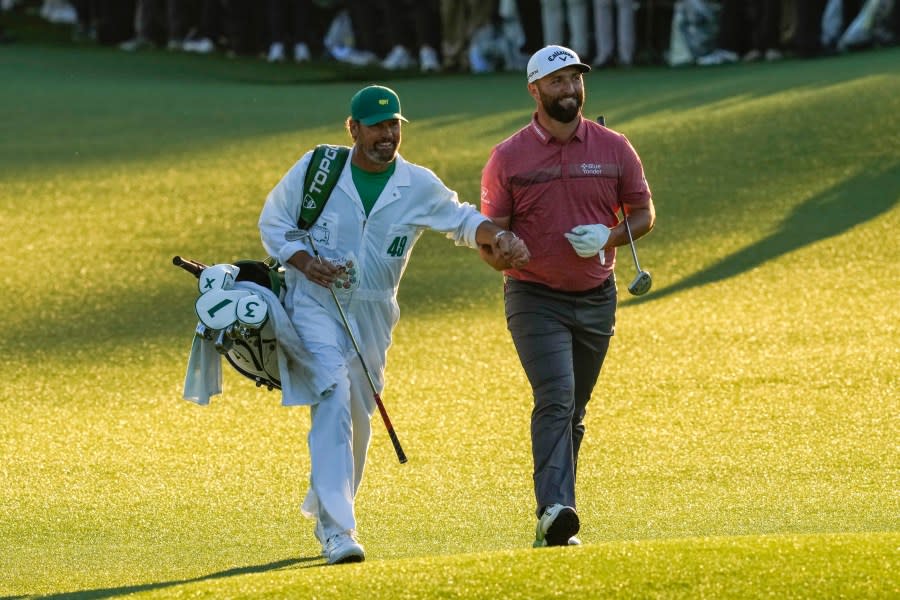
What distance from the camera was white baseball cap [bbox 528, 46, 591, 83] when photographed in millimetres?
7539

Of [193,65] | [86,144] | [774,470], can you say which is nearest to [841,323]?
[774,470]

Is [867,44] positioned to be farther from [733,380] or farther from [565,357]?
[565,357]

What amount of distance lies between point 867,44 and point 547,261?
1513 centimetres

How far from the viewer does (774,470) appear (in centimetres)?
912

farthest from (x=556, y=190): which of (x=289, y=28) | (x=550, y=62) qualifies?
(x=289, y=28)

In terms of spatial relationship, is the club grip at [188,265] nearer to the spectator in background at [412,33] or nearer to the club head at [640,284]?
the club head at [640,284]

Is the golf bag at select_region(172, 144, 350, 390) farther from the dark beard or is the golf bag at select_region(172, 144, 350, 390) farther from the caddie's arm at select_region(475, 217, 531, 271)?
the dark beard

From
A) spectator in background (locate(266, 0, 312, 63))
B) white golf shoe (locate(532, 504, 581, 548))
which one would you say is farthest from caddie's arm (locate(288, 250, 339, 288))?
spectator in background (locate(266, 0, 312, 63))

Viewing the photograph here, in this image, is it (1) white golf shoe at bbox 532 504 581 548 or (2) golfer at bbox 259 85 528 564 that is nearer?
(1) white golf shoe at bbox 532 504 581 548

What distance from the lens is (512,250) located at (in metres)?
7.32

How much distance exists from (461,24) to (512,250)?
17550 mm

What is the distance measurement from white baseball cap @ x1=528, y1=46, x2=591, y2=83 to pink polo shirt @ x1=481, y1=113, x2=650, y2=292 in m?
0.22

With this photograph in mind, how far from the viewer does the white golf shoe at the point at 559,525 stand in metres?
7.11

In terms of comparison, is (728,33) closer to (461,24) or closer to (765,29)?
(765,29)
